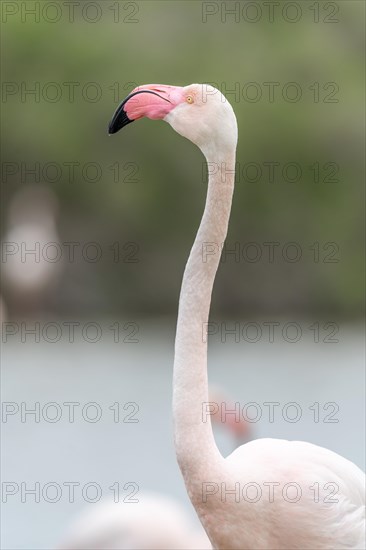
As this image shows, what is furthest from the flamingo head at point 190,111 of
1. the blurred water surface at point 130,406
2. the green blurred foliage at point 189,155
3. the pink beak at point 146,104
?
the green blurred foliage at point 189,155

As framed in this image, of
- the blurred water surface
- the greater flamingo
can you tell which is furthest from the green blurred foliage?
the greater flamingo

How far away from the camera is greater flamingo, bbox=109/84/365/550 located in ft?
8.52

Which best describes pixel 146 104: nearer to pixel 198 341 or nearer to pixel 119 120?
pixel 119 120

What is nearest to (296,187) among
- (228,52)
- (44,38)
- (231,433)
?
(228,52)

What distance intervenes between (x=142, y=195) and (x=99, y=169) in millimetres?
579

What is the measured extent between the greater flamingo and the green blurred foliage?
1003 cm

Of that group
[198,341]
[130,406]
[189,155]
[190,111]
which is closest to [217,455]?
[198,341]

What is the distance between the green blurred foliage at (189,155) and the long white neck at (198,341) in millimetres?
10030

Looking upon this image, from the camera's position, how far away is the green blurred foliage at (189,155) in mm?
12734

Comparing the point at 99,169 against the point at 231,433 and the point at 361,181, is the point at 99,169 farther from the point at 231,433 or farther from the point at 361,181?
the point at 231,433

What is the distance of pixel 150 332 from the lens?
12930 millimetres

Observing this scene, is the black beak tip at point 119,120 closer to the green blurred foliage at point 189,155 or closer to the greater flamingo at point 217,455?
the greater flamingo at point 217,455

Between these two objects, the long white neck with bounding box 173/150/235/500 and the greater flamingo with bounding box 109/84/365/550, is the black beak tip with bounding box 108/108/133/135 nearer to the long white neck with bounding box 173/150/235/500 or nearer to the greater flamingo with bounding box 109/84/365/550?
the greater flamingo with bounding box 109/84/365/550

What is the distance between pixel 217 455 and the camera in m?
2.62
